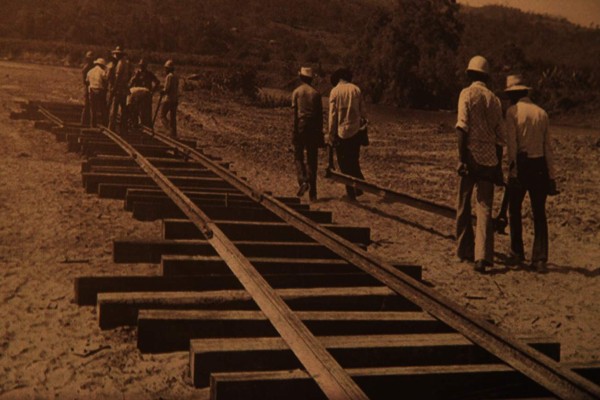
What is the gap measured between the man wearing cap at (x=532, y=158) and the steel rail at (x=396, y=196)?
0.96 metres

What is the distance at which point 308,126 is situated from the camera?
1075 centimetres

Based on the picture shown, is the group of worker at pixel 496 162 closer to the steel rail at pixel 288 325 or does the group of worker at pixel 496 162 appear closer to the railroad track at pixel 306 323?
the railroad track at pixel 306 323

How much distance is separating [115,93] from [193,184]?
24.2ft

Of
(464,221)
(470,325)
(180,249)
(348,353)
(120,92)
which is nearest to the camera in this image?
(348,353)

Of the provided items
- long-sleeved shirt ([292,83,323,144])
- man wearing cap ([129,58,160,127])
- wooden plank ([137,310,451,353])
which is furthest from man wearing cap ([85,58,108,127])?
wooden plank ([137,310,451,353])

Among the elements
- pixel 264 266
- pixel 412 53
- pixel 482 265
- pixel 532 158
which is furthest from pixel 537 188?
pixel 412 53

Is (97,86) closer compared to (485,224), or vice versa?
(485,224)

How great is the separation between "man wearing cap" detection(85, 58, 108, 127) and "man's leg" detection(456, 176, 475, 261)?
10195 millimetres

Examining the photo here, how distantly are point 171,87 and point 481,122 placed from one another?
424 inches

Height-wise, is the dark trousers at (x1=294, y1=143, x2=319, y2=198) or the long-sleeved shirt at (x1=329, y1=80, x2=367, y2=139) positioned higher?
the long-sleeved shirt at (x1=329, y1=80, x2=367, y2=139)

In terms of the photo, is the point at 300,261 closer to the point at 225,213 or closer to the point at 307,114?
the point at 225,213

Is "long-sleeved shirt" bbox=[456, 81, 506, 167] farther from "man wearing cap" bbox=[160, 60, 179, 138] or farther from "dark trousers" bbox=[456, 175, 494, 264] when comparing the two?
"man wearing cap" bbox=[160, 60, 179, 138]

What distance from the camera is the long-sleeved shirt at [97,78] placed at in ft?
50.6

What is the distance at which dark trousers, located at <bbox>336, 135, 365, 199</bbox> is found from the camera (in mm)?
10594
